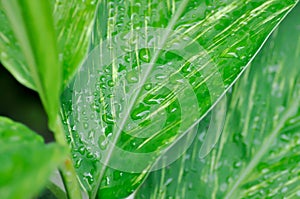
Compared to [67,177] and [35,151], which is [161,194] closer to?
[67,177]

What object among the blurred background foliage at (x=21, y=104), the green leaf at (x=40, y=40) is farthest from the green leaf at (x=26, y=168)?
the blurred background foliage at (x=21, y=104)

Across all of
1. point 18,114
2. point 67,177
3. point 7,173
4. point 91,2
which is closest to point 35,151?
point 7,173

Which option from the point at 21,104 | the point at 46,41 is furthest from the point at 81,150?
the point at 21,104

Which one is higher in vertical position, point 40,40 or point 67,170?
point 40,40

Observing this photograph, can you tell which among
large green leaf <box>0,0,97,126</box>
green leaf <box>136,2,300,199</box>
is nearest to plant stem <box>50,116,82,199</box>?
large green leaf <box>0,0,97,126</box>

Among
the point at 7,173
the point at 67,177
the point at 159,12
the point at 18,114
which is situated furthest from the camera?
the point at 18,114

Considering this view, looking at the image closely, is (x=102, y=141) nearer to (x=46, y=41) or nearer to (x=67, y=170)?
(x=67, y=170)
